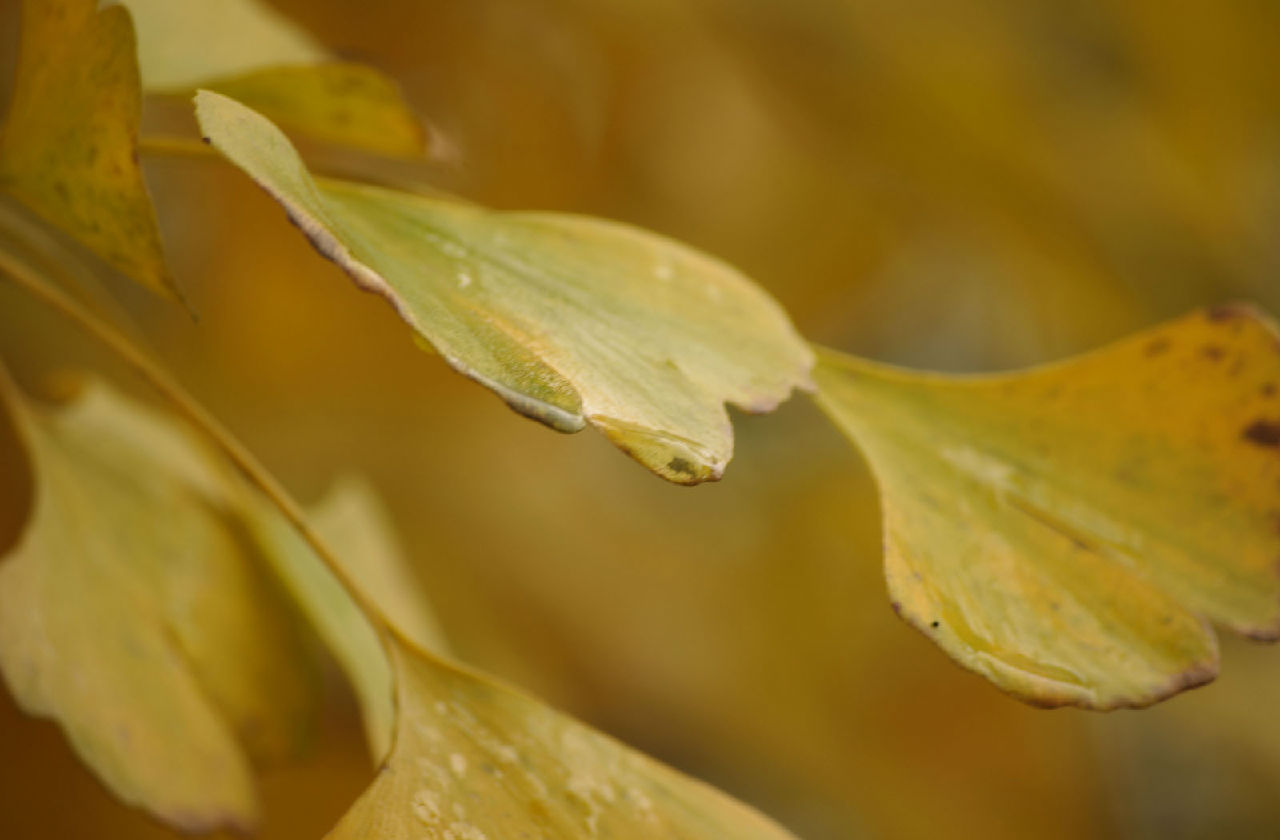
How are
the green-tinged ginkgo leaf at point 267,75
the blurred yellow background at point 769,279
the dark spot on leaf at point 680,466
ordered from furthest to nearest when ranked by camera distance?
the blurred yellow background at point 769,279 → the green-tinged ginkgo leaf at point 267,75 → the dark spot on leaf at point 680,466

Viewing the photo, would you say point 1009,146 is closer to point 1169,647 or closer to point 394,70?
point 394,70

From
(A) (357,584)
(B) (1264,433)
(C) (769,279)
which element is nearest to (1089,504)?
(B) (1264,433)

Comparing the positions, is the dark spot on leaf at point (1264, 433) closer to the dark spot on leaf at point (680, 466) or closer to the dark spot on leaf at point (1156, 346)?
the dark spot on leaf at point (1156, 346)

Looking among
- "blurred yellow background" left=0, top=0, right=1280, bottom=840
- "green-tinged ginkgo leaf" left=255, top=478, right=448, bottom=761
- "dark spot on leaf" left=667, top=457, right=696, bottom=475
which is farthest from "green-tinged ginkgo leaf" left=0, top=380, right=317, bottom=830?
"blurred yellow background" left=0, top=0, right=1280, bottom=840

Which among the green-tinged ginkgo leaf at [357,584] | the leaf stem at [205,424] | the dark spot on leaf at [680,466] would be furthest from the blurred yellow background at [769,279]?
the dark spot on leaf at [680,466]

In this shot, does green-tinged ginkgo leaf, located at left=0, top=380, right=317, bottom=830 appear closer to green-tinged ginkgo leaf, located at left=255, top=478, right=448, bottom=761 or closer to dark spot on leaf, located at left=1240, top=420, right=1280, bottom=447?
green-tinged ginkgo leaf, located at left=255, top=478, right=448, bottom=761

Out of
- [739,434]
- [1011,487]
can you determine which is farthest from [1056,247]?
[1011,487]
